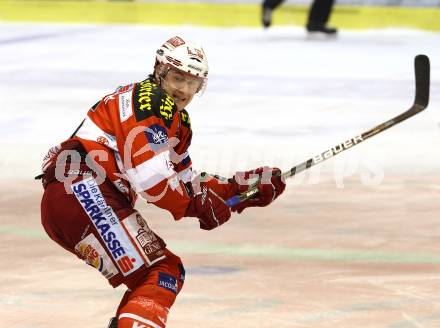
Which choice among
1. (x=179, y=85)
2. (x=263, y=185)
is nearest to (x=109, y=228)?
(x=179, y=85)

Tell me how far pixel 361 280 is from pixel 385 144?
166 inches

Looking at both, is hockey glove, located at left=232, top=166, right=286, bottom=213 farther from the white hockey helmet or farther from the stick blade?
the stick blade

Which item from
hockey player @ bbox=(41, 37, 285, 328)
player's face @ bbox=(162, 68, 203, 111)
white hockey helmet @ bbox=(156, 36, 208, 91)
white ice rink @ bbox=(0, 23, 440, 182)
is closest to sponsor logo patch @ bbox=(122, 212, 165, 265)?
hockey player @ bbox=(41, 37, 285, 328)

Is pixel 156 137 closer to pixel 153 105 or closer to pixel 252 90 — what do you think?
pixel 153 105

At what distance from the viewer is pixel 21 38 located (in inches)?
728

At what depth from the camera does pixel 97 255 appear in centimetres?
468

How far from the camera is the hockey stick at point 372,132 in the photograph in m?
5.24

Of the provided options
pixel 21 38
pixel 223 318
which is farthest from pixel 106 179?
pixel 21 38

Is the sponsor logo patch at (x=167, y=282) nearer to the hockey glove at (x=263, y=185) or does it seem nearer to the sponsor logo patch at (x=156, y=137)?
the sponsor logo patch at (x=156, y=137)

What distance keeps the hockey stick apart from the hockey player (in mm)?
336

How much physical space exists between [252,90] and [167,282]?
29.5 feet

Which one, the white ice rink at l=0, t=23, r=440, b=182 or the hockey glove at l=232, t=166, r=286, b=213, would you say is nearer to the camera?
the hockey glove at l=232, t=166, r=286, b=213

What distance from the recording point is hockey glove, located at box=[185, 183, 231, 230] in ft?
15.6

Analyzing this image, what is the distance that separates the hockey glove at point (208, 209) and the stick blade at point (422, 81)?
1369 mm
